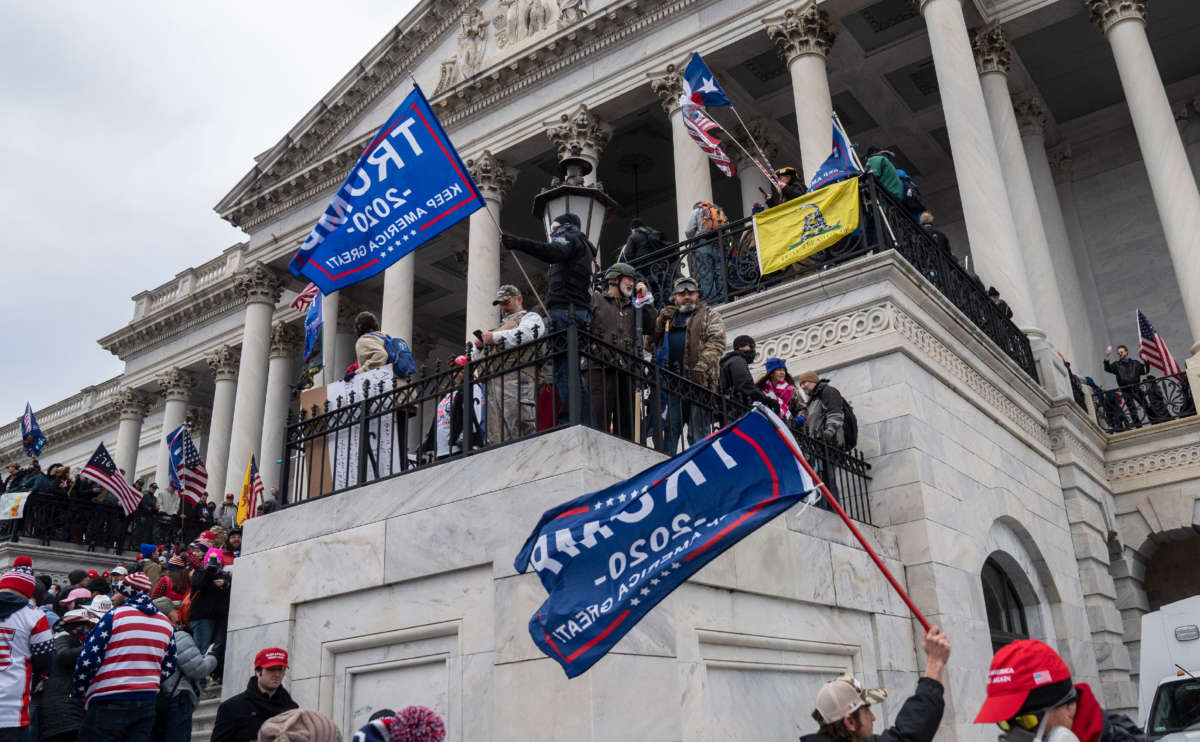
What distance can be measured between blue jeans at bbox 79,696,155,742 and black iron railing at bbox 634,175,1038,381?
811 cm

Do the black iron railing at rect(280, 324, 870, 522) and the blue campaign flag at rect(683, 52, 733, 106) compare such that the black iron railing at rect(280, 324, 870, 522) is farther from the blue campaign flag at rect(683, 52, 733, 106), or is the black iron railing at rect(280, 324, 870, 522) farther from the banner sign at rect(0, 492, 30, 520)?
the banner sign at rect(0, 492, 30, 520)

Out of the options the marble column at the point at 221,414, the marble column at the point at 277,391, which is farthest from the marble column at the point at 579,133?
the marble column at the point at 221,414

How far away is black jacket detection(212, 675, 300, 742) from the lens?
6039mm

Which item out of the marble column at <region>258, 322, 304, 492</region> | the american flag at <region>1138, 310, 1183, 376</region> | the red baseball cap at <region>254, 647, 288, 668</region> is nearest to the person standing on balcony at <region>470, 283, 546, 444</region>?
the red baseball cap at <region>254, 647, 288, 668</region>

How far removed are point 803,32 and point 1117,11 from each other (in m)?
6.14

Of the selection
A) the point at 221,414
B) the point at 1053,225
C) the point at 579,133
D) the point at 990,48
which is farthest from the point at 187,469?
the point at 1053,225

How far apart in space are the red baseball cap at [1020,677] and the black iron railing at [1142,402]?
1449cm

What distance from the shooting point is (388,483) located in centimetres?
751

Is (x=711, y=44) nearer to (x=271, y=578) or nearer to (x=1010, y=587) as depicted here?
(x=1010, y=587)

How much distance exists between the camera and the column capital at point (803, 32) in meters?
20.1

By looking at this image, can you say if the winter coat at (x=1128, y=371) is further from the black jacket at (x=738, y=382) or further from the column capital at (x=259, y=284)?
the column capital at (x=259, y=284)

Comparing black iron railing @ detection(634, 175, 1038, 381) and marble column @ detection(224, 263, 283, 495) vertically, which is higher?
marble column @ detection(224, 263, 283, 495)

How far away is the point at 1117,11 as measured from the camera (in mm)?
19375

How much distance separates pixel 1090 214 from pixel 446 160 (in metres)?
21.6
